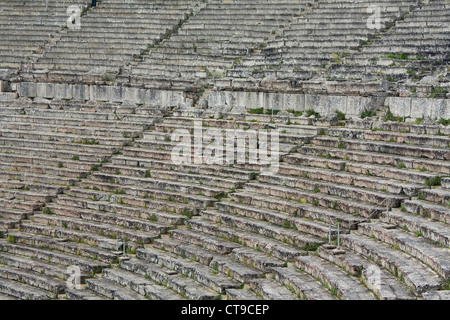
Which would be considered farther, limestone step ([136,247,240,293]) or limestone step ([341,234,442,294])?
limestone step ([136,247,240,293])

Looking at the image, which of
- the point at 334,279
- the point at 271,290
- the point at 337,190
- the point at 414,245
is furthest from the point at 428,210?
the point at 271,290

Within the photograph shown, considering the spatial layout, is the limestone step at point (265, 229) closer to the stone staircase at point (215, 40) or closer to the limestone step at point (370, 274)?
the limestone step at point (370, 274)

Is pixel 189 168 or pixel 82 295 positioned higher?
pixel 189 168

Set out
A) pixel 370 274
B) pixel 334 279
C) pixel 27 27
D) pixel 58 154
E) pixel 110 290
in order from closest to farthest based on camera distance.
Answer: pixel 370 274 < pixel 334 279 < pixel 110 290 < pixel 58 154 < pixel 27 27

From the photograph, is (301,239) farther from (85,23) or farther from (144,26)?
(85,23)

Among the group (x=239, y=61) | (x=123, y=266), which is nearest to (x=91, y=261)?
(x=123, y=266)

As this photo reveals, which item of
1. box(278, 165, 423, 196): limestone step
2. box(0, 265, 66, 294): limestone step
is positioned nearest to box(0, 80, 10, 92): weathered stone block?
box(0, 265, 66, 294): limestone step

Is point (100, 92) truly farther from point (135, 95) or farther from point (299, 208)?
point (299, 208)

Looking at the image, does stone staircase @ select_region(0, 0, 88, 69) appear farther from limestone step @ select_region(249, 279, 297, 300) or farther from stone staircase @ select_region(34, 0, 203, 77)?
limestone step @ select_region(249, 279, 297, 300)

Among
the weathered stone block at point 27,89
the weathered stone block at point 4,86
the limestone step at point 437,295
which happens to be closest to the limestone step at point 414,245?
the limestone step at point 437,295

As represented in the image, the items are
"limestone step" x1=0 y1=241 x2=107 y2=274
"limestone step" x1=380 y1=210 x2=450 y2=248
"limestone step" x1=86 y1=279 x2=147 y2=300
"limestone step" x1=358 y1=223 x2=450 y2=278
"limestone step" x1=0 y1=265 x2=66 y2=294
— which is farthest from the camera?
"limestone step" x1=0 y1=241 x2=107 y2=274

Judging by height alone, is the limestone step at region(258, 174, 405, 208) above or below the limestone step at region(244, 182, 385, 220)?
above
